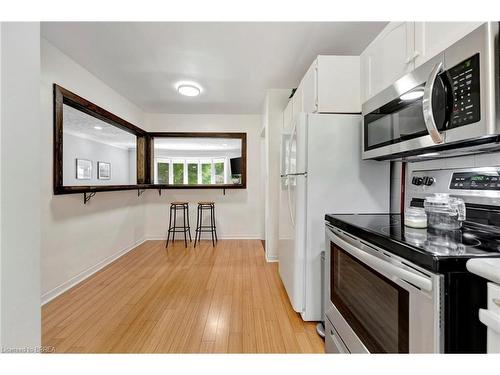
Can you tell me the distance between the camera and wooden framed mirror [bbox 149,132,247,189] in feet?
14.2

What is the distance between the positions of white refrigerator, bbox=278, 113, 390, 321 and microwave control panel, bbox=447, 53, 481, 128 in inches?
31.6

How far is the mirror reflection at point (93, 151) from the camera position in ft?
7.78

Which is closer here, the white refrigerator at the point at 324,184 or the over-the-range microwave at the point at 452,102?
the over-the-range microwave at the point at 452,102

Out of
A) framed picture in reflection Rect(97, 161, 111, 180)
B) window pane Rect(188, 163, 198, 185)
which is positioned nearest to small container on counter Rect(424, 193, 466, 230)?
framed picture in reflection Rect(97, 161, 111, 180)

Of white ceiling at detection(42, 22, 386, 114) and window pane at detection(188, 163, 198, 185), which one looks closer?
white ceiling at detection(42, 22, 386, 114)

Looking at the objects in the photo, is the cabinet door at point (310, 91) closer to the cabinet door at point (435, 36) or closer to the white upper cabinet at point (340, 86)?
the white upper cabinet at point (340, 86)

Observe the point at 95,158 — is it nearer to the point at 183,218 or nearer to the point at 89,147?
the point at 89,147

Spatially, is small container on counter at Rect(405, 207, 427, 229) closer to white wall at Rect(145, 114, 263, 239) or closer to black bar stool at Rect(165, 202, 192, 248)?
white wall at Rect(145, 114, 263, 239)

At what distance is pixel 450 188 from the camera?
1.24 meters

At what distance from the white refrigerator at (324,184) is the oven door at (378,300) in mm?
337

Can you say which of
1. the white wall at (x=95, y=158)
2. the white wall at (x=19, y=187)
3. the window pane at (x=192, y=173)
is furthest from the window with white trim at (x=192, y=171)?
the white wall at (x=19, y=187)

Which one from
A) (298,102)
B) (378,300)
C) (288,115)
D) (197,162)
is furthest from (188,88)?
(378,300)
